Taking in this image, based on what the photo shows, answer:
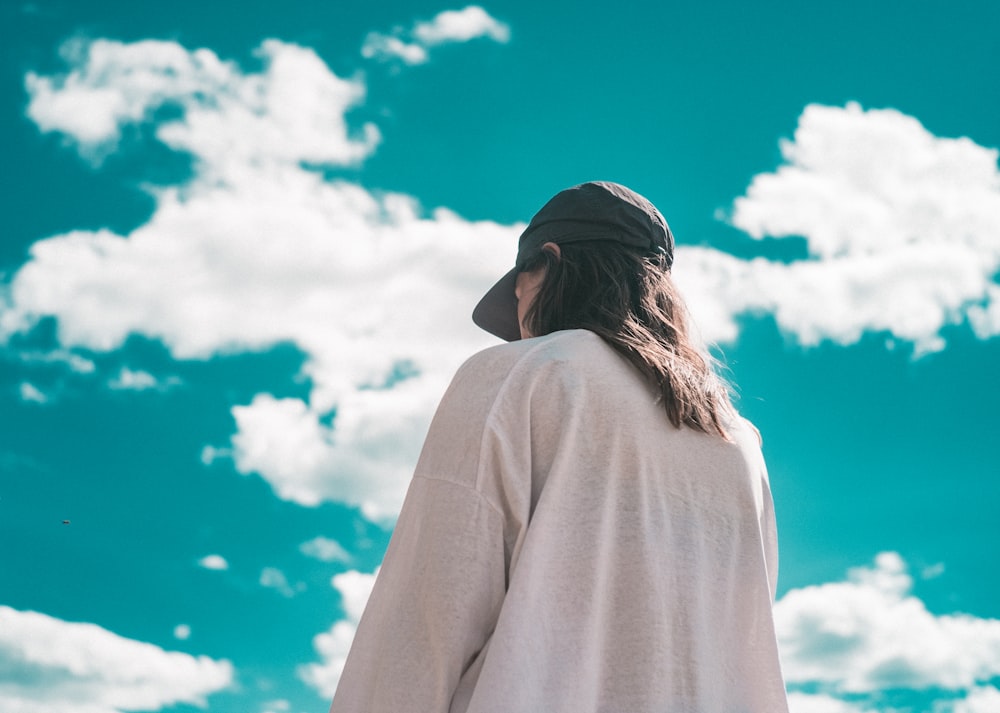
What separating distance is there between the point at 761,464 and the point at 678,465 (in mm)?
459

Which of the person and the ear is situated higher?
the ear

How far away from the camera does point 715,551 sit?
2895 mm

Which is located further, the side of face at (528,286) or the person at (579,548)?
the side of face at (528,286)

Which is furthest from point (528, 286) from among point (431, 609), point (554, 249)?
point (431, 609)

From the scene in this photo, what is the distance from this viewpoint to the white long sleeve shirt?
2553 millimetres

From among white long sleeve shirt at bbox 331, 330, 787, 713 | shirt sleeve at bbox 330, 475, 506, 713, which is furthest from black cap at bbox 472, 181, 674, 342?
shirt sleeve at bbox 330, 475, 506, 713

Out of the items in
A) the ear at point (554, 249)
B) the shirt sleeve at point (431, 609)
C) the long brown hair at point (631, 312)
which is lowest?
the shirt sleeve at point (431, 609)

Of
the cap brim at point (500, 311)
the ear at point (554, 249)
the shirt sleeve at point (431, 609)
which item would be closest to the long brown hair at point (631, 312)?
the ear at point (554, 249)

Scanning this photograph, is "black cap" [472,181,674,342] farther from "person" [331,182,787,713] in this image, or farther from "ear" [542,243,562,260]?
"person" [331,182,787,713]

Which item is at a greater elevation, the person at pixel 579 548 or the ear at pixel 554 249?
the ear at pixel 554 249

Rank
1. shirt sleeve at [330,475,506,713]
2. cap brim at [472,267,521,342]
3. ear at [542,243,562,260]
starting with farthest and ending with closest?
cap brim at [472,267,521,342] < ear at [542,243,562,260] < shirt sleeve at [330,475,506,713]

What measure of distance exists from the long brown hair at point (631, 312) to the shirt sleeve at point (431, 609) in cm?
65

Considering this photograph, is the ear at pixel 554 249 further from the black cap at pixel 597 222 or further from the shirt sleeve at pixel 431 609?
the shirt sleeve at pixel 431 609

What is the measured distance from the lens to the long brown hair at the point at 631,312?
3.00 metres
